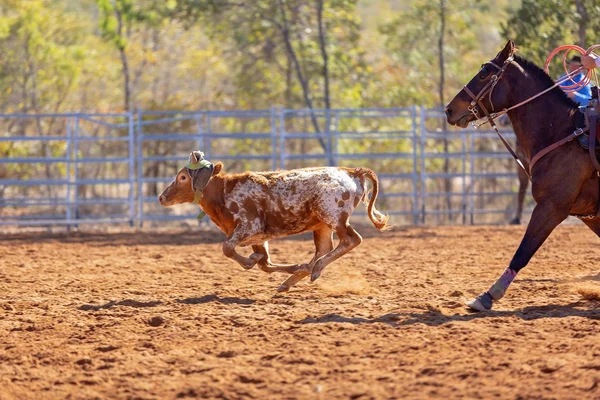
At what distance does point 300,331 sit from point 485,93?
255 cm

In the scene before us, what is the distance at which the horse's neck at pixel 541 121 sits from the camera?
6641mm

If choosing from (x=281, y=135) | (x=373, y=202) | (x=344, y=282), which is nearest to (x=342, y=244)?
(x=373, y=202)

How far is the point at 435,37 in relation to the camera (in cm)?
2306

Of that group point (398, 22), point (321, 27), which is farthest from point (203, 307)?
point (398, 22)

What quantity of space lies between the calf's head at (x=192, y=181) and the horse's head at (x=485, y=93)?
2271mm

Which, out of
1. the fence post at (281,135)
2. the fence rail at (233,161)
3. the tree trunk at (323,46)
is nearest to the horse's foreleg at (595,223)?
the fence post at (281,135)

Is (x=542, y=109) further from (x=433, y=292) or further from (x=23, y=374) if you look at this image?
(x=23, y=374)

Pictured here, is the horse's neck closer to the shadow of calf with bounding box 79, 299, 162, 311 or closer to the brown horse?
the brown horse

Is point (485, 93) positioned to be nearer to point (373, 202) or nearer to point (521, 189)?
point (373, 202)

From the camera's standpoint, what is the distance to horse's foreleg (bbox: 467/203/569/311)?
6410 mm

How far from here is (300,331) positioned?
576cm

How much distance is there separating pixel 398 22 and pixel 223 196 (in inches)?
627

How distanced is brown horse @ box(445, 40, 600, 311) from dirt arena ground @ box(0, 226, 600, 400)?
57 centimetres

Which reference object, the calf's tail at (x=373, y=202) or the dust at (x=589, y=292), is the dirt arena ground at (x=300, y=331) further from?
the calf's tail at (x=373, y=202)
